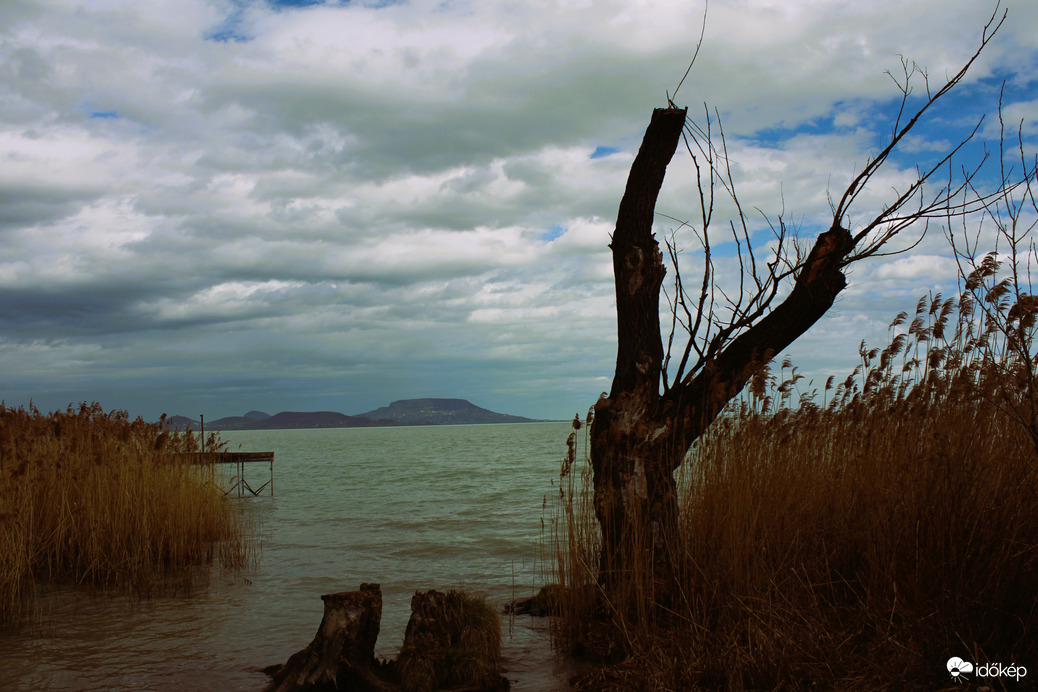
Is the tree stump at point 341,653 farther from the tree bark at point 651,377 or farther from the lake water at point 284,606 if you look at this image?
the tree bark at point 651,377

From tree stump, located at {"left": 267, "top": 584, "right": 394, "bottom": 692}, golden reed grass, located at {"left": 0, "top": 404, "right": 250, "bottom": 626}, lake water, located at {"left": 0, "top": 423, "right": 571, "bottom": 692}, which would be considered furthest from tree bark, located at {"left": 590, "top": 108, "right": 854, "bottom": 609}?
golden reed grass, located at {"left": 0, "top": 404, "right": 250, "bottom": 626}

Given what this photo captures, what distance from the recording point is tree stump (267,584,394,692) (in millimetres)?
3932

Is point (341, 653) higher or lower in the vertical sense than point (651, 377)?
lower

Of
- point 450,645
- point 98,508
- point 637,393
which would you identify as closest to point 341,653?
point 450,645

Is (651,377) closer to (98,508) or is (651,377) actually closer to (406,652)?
(406,652)

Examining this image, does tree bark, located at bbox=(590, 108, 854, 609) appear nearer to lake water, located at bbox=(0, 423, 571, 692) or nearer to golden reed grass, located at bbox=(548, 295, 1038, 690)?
golden reed grass, located at bbox=(548, 295, 1038, 690)

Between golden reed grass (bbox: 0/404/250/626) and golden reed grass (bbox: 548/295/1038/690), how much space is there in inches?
200

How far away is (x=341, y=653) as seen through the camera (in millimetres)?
3963

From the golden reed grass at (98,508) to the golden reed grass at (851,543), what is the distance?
5078 millimetres

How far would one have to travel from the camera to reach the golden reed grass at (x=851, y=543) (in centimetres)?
319

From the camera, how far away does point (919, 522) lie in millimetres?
3613

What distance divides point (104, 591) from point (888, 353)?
797 cm

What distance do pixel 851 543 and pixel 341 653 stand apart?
3.20 m

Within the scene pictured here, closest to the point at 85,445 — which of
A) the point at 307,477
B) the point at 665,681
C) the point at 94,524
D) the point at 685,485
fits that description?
the point at 94,524
